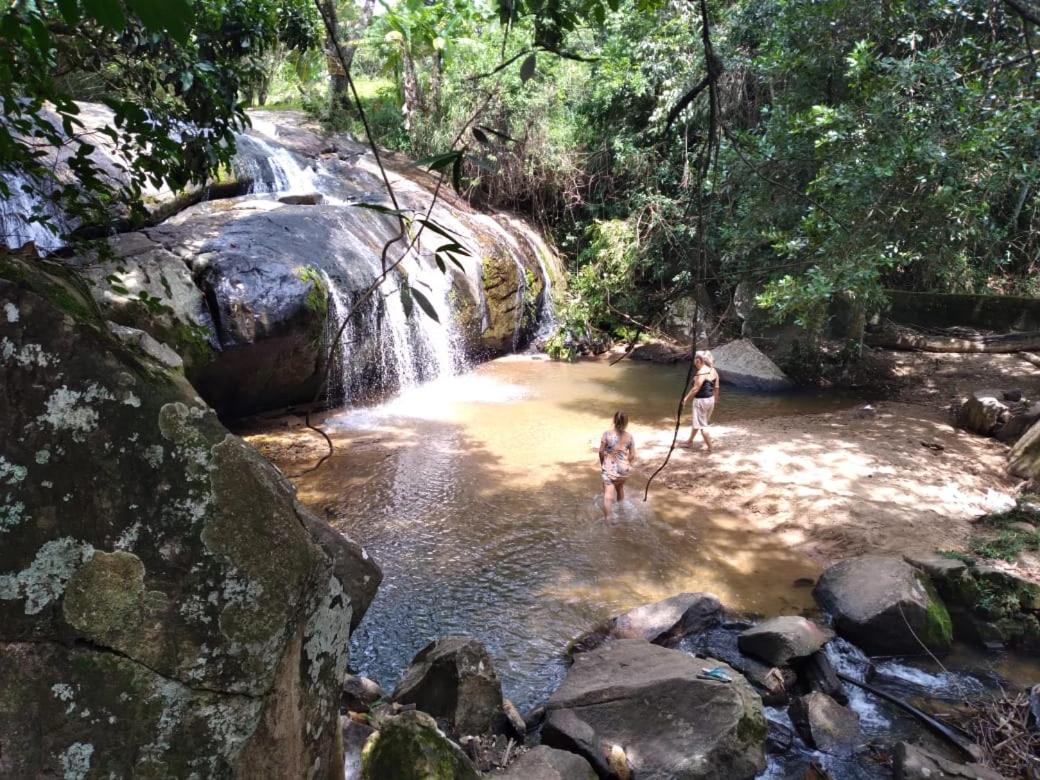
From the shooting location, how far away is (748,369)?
1248cm

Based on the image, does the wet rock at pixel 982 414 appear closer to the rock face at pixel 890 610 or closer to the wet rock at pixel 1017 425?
the wet rock at pixel 1017 425

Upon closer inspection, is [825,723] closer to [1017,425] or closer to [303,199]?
[1017,425]

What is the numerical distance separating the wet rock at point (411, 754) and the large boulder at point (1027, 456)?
7366mm

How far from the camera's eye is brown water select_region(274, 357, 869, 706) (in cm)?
518

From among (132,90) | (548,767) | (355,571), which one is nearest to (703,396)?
(355,571)

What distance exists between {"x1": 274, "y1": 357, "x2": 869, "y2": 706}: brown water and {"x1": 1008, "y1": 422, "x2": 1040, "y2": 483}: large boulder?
3192 millimetres

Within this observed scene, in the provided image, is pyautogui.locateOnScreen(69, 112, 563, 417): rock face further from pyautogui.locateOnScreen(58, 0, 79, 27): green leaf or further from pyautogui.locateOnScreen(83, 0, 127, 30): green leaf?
pyautogui.locateOnScreen(83, 0, 127, 30): green leaf

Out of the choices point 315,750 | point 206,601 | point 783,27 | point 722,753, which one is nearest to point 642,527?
point 722,753

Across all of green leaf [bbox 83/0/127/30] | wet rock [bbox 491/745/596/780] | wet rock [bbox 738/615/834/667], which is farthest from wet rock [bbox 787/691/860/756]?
green leaf [bbox 83/0/127/30]

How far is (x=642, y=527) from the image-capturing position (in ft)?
22.6

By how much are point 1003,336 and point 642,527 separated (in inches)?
390

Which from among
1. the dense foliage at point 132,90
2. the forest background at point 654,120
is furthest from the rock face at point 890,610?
the dense foliage at point 132,90

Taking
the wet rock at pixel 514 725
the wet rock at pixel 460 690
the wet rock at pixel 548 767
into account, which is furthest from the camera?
the wet rock at pixel 514 725

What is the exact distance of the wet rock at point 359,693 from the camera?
389 centimetres
